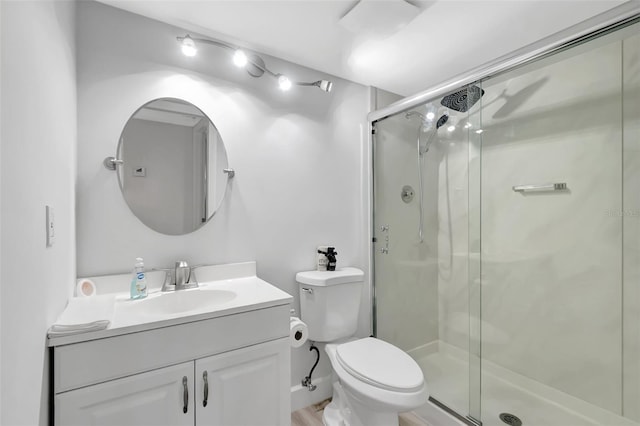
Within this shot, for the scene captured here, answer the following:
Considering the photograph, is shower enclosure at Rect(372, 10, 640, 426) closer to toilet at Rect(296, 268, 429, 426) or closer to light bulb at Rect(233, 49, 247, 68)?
toilet at Rect(296, 268, 429, 426)

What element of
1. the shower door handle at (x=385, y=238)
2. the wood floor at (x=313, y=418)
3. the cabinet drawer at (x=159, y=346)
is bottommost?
the wood floor at (x=313, y=418)

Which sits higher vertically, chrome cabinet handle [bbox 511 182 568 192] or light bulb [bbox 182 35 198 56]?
light bulb [bbox 182 35 198 56]

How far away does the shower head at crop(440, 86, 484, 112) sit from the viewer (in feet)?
5.59

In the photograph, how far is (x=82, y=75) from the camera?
1.33 meters

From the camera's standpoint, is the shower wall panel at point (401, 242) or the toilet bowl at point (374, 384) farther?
the shower wall panel at point (401, 242)

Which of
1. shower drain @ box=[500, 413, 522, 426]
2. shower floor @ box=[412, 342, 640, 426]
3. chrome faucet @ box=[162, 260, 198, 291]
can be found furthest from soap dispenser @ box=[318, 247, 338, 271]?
shower drain @ box=[500, 413, 522, 426]

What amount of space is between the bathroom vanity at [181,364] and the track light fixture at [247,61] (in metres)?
1.17

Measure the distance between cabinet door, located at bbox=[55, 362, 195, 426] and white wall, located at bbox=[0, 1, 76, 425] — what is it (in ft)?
0.30

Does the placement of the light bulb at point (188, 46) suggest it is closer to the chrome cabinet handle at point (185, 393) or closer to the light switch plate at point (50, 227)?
the light switch plate at point (50, 227)

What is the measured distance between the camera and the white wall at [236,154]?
53.5 inches

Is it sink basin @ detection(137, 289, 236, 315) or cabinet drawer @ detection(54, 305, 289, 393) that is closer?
cabinet drawer @ detection(54, 305, 289, 393)

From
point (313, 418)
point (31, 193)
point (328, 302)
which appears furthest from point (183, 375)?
point (313, 418)

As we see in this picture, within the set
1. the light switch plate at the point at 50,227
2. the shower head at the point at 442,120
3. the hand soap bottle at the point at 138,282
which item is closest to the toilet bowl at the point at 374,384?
the hand soap bottle at the point at 138,282

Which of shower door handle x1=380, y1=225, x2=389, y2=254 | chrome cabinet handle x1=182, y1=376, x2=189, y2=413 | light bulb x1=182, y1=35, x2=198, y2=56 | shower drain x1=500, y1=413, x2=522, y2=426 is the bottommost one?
shower drain x1=500, y1=413, x2=522, y2=426
